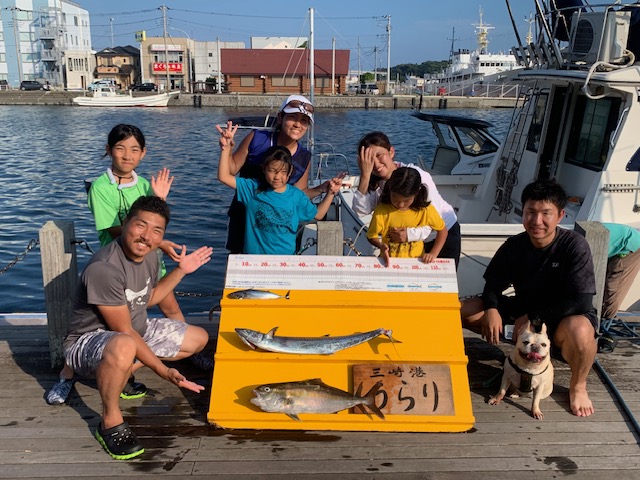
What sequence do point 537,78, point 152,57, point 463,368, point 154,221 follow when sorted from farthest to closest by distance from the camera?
1. point 152,57
2. point 537,78
3. point 463,368
4. point 154,221

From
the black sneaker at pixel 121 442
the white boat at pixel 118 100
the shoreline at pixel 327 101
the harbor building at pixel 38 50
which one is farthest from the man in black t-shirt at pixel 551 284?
the harbor building at pixel 38 50

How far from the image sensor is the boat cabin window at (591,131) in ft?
26.0

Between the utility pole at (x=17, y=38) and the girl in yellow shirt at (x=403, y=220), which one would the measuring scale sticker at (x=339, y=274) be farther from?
the utility pole at (x=17, y=38)

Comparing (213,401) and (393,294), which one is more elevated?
(393,294)

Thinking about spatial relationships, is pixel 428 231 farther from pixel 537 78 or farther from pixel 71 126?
pixel 71 126

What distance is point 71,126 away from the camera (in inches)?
1716

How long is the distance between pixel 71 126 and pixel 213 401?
147 feet

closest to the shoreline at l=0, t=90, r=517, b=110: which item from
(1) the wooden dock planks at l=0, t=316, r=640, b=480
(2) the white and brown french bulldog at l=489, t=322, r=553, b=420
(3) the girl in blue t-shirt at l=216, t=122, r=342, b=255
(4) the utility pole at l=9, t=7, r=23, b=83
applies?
(4) the utility pole at l=9, t=7, r=23, b=83

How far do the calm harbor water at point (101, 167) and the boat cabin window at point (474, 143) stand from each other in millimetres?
6001

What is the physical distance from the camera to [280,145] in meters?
4.86

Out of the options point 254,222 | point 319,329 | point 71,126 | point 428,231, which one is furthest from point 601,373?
point 71,126

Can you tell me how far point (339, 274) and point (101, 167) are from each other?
81.2 feet

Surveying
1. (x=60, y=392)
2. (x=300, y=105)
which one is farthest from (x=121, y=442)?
(x=300, y=105)

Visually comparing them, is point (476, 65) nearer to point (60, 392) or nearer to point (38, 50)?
point (38, 50)
